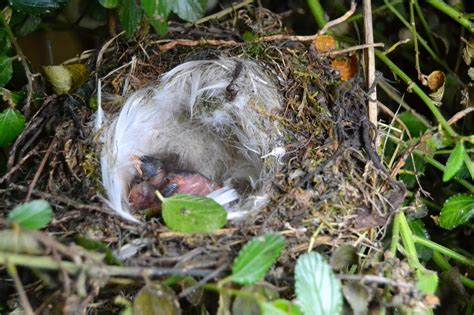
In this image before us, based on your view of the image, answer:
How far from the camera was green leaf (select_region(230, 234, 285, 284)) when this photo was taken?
0.72 m

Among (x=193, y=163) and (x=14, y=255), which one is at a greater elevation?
(x=14, y=255)

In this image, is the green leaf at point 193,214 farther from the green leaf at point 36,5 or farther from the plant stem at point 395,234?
the green leaf at point 36,5

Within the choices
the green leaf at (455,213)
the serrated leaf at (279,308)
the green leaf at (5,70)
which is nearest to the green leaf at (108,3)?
the green leaf at (5,70)

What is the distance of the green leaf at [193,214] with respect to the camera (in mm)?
829

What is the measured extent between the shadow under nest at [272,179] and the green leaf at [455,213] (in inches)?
5.7

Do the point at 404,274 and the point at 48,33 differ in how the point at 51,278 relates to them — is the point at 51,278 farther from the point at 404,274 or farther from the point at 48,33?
the point at 48,33

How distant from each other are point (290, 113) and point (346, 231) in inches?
12.6

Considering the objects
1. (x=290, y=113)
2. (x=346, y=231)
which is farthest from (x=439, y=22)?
(x=346, y=231)

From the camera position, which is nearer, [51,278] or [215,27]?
[51,278]

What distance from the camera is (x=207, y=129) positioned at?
1.37 m

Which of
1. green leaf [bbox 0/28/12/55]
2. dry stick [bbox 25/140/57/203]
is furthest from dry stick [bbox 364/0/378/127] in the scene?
green leaf [bbox 0/28/12/55]

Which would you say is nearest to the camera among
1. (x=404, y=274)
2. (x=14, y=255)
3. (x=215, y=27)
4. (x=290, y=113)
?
(x=14, y=255)

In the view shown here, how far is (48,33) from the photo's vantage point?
1.56 meters

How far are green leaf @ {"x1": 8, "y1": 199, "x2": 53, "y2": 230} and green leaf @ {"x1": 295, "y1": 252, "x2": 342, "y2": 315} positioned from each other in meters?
0.32
